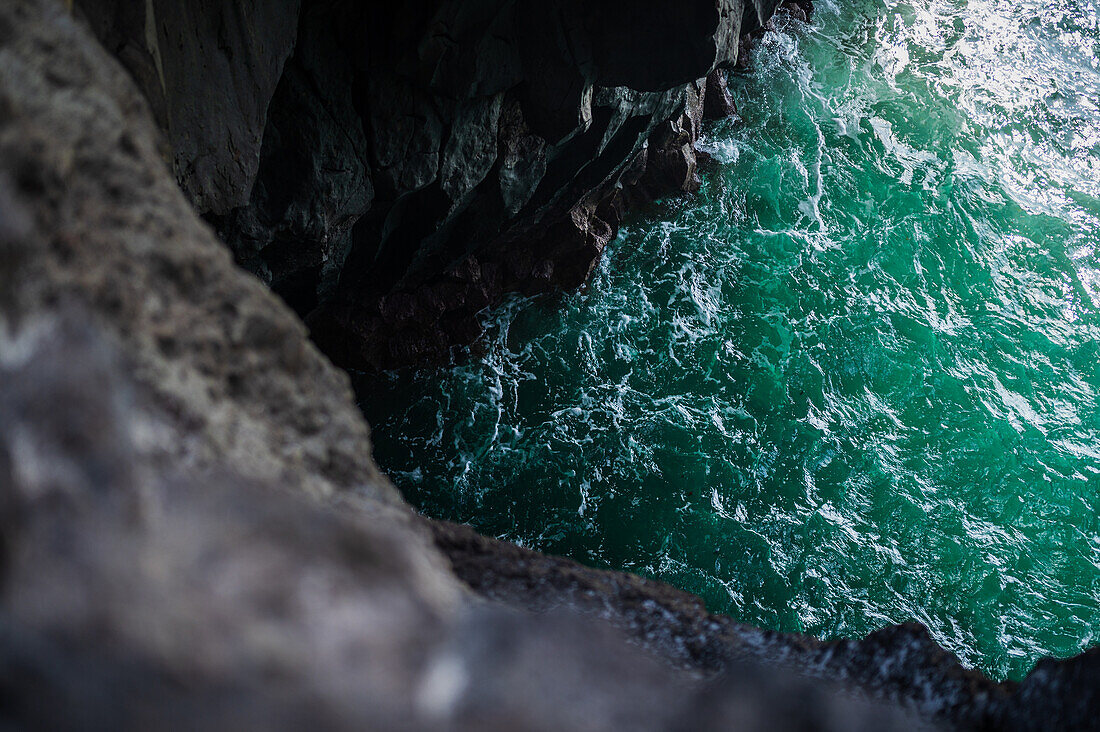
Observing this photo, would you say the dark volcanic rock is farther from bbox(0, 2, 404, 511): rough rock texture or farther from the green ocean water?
the green ocean water

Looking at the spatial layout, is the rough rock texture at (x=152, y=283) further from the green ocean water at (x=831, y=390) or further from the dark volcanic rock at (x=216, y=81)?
the green ocean water at (x=831, y=390)

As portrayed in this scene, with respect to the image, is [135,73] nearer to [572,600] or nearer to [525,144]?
[572,600]

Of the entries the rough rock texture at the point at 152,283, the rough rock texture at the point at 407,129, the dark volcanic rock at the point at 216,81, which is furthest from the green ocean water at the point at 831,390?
the rough rock texture at the point at 152,283

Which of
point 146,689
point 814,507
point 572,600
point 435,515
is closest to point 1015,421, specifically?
point 814,507

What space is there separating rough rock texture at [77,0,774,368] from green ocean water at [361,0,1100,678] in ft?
2.94

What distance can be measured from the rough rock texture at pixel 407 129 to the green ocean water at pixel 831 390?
35.3 inches

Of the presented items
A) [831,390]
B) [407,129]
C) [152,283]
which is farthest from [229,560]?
[831,390]

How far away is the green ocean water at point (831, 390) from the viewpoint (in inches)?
310

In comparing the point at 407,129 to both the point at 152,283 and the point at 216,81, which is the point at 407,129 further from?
the point at 152,283

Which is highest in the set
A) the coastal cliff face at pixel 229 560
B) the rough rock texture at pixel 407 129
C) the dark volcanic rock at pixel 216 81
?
the rough rock texture at pixel 407 129

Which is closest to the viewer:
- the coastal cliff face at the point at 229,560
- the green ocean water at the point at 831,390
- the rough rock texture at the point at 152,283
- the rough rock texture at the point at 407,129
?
the coastal cliff face at the point at 229,560

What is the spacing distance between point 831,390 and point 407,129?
6.32 meters

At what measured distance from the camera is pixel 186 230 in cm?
173

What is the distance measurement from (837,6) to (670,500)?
40.5 ft
